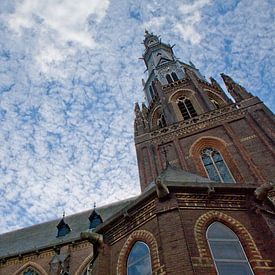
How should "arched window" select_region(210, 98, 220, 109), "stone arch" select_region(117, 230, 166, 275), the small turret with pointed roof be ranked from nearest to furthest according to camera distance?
1. "stone arch" select_region(117, 230, 166, 275)
2. the small turret with pointed roof
3. "arched window" select_region(210, 98, 220, 109)

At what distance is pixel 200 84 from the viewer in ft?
82.9

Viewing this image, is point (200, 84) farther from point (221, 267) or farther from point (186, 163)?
point (221, 267)

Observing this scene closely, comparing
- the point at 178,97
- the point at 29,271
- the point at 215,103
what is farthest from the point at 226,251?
the point at 178,97

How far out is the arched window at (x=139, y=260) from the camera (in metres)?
8.69

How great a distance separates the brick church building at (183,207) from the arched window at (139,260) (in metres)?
0.03

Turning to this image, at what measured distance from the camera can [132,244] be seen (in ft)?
31.2

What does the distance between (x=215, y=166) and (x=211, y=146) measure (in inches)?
61.7

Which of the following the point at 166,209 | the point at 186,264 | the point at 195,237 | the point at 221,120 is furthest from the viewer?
the point at 221,120

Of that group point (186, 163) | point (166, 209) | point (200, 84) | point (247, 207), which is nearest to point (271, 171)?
point (186, 163)

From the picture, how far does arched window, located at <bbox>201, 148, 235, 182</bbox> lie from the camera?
52.6ft

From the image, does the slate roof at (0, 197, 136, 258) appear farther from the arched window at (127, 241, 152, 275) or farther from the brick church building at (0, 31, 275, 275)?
the arched window at (127, 241, 152, 275)

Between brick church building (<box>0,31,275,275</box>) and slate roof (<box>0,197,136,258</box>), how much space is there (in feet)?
0.33

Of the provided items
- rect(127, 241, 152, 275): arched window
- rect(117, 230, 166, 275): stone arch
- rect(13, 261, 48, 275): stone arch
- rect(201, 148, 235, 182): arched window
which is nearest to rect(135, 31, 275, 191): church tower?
rect(201, 148, 235, 182): arched window

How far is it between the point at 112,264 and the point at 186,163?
8.39 meters
